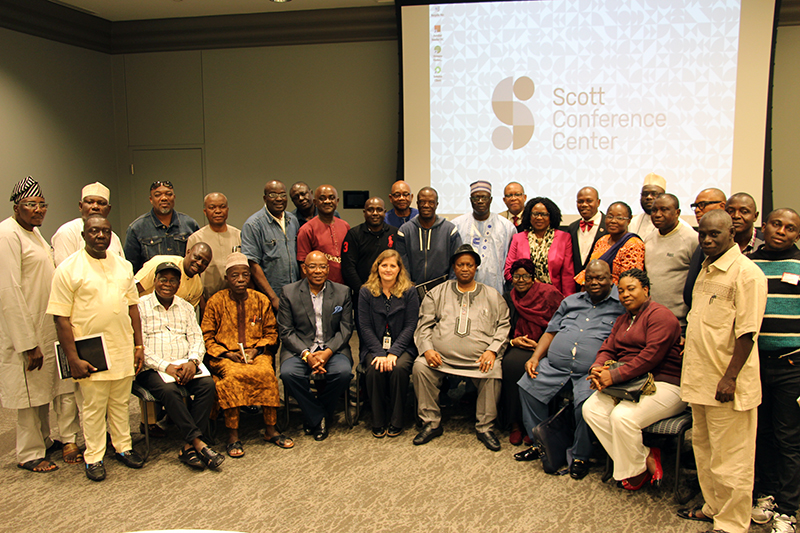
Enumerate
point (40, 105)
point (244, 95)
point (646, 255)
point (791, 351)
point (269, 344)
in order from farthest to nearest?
point (244, 95)
point (40, 105)
point (269, 344)
point (646, 255)
point (791, 351)

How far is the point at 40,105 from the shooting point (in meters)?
6.13

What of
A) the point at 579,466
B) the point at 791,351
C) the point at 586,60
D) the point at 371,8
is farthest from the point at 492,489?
the point at 371,8

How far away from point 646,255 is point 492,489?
171 cm

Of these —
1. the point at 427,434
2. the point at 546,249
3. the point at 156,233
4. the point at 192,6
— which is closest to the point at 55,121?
the point at 192,6

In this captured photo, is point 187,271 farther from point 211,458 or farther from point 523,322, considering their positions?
point 523,322

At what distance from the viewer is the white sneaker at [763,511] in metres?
2.49

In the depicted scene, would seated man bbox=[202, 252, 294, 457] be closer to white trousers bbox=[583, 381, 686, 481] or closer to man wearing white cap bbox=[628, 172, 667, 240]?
white trousers bbox=[583, 381, 686, 481]

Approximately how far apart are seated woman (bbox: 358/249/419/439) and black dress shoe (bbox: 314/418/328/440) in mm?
327

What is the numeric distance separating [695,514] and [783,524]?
14.1 inches

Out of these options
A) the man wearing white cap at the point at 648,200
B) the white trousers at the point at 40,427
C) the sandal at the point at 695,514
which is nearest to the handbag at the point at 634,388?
the sandal at the point at 695,514

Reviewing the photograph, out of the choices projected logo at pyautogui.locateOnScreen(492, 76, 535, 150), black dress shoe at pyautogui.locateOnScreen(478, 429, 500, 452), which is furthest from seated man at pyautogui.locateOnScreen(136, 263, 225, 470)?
projected logo at pyautogui.locateOnScreen(492, 76, 535, 150)

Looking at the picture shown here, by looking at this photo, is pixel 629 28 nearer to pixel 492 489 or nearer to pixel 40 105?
pixel 492 489

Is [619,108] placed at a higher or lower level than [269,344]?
higher

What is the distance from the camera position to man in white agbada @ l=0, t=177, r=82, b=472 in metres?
2.96
